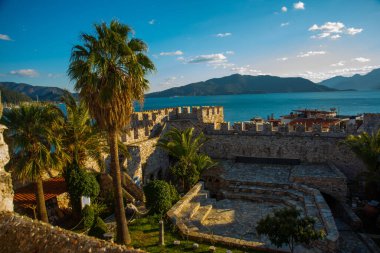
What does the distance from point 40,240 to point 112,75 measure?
5.39m

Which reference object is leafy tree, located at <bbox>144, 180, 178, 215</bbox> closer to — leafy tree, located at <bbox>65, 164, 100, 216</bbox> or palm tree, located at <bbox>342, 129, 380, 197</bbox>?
leafy tree, located at <bbox>65, 164, 100, 216</bbox>

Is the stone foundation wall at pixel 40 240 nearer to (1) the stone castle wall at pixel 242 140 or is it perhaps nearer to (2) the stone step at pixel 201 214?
(2) the stone step at pixel 201 214

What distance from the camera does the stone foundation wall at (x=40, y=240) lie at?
4.75 metres

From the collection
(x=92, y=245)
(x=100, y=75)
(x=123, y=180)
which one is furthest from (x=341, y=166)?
(x=92, y=245)

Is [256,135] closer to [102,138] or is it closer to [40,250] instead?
[102,138]

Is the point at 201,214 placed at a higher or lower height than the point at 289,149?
lower

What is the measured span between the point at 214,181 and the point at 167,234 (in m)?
8.13

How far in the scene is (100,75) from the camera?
912 cm

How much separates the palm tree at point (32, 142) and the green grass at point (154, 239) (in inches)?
137

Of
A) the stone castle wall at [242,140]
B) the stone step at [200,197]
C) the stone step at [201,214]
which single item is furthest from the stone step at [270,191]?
the stone castle wall at [242,140]

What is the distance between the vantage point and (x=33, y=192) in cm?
1183

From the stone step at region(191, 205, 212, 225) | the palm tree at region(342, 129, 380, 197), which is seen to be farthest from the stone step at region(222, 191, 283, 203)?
the palm tree at region(342, 129, 380, 197)

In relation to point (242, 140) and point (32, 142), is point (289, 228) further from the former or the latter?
point (242, 140)

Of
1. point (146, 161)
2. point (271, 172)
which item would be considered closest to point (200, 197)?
point (146, 161)
